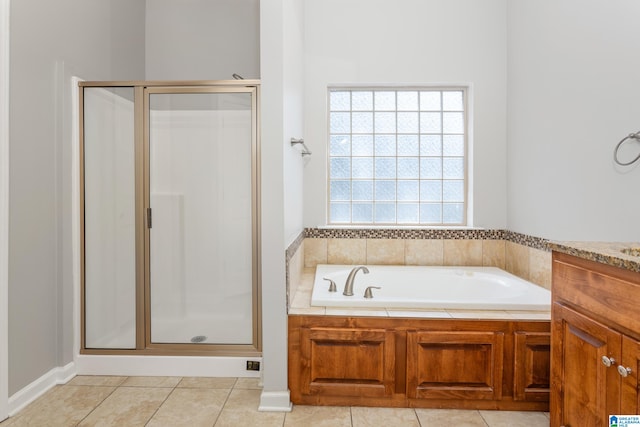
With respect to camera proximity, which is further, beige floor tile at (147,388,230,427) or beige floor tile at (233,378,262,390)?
beige floor tile at (233,378,262,390)

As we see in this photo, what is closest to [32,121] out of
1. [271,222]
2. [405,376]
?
[271,222]

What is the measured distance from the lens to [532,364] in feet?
6.52

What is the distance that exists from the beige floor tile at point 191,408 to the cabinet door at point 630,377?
5.56 feet

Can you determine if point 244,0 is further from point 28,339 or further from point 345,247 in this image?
point 28,339

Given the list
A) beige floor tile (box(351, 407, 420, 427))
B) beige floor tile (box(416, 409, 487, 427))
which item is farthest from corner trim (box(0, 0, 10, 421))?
beige floor tile (box(416, 409, 487, 427))

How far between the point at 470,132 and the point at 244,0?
2209mm

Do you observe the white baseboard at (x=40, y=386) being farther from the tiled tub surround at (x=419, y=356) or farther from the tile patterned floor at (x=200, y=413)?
the tiled tub surround at (x=419, y=356)

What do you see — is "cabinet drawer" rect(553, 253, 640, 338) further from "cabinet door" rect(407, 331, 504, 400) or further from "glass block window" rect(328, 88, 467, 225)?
"glass block window" rect(328, 88, 467, 225)

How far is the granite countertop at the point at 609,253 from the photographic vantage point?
1.16 meters

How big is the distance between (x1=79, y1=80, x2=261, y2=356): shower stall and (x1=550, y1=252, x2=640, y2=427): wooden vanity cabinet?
5.30ft

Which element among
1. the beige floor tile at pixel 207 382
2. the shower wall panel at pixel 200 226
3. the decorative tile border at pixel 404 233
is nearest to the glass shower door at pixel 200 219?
the shower wall panel at pixel 200 226

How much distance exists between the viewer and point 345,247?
3.21 metres

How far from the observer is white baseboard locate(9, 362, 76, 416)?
201 centimetres

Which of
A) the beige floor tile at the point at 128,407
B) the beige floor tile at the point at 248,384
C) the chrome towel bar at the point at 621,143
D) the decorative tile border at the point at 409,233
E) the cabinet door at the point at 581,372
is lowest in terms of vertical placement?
the beige floor tile at the point at 128,407
